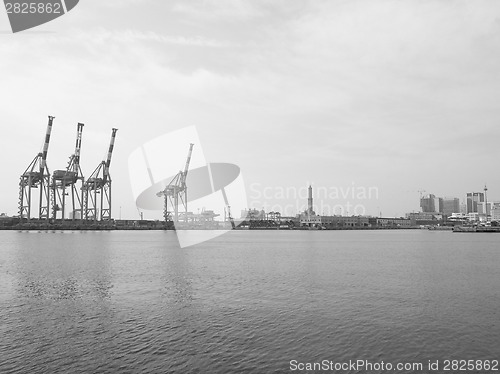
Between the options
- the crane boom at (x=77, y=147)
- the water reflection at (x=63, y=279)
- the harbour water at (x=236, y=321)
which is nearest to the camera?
the harbour water at (x=236, y=321)

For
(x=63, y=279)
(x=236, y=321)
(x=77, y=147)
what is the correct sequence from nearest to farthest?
(x=236, y=321) → (x=63, y=279) → (x=77, y=147)

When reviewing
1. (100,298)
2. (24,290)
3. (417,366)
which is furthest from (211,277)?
(417,366)

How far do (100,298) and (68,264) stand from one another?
20377 mm

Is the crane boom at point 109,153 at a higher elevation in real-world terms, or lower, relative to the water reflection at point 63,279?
higher

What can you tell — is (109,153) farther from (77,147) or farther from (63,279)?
(63,279)

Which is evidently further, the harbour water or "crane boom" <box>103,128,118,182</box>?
"crane boom" <box>103,128,118,182</box>

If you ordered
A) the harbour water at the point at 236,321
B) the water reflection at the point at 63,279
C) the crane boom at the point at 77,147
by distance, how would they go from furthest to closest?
the crane boom at the point at 77,147 < the water reflection at the point at 63,279 < the harbour water at the point at 236,321

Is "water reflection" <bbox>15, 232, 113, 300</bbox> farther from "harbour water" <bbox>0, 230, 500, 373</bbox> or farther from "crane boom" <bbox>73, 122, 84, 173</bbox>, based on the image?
"crane boom" <bbox>73, 122, 84, 173</bbox>

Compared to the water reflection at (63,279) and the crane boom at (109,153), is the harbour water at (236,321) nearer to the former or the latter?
the water reflection at (63,279)

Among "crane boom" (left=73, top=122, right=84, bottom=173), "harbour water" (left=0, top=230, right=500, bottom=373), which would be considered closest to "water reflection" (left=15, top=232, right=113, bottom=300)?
"harbour water" (left=0, top=230, right=500, bottom=373)

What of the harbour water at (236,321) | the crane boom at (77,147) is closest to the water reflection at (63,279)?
the harbour water at (236,321)

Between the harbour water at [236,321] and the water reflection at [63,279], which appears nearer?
the harbour water at [236,321]

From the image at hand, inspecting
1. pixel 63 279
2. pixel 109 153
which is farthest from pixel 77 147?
pixel 63 279

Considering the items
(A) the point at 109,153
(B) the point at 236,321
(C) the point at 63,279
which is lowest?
(B) the point at 236,321
